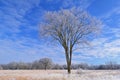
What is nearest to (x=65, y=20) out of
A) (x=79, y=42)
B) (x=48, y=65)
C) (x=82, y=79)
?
(x=79, y=42)

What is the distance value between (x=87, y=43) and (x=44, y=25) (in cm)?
749

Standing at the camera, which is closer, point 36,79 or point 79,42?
point 36,79

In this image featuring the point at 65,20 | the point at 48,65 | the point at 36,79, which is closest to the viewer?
the point at 36,79

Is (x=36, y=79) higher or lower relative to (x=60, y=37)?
lower

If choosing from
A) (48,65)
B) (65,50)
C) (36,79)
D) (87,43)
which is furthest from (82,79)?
(48,65)

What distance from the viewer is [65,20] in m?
31.9

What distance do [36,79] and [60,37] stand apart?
45.5 ft

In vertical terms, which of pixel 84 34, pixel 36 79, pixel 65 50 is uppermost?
pixel 84 34

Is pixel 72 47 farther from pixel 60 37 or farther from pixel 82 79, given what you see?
pixel 82 79

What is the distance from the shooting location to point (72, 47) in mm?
32500

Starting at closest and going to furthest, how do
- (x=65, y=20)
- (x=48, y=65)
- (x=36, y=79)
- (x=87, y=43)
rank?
(x=36, y=79), (x=65, y=20), (x=87, y=43), (x=48, y=65)

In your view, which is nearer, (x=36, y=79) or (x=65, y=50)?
(x=36, y=79)

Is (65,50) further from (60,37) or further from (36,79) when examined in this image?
(36,79)

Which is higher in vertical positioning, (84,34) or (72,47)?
(84,34)
